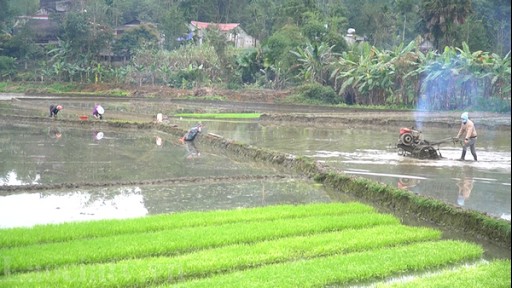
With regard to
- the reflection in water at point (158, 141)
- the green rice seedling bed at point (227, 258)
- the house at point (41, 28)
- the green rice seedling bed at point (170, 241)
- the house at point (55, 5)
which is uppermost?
the house at point (55, 5)

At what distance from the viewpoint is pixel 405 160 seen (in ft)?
53.3

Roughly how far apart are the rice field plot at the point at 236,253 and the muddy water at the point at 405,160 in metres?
1.42

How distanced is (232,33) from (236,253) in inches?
1983

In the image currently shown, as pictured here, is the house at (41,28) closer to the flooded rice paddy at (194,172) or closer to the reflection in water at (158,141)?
the flooded rice paddy at (194,172)

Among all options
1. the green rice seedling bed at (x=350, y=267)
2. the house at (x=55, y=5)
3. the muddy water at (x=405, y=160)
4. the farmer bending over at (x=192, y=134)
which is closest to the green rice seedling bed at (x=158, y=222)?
the muddy water at (x=405, y=160)

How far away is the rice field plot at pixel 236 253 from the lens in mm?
6949

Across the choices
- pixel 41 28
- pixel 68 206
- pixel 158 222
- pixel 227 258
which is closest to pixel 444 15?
pixel 68 206

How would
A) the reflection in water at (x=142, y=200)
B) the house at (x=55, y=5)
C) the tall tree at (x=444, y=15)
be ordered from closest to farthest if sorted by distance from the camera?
1. the reflection in water at (x=142, y=200)
2. the tall tree at (x=444, y=15)
3. the house at (x=55, y=5)

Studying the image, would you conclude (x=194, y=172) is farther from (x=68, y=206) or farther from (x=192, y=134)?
(x=192, y=134)

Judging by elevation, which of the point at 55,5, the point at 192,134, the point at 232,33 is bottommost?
the point at 192,134

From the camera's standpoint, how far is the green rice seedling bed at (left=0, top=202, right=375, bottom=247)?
28.3ft

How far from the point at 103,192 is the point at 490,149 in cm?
1208

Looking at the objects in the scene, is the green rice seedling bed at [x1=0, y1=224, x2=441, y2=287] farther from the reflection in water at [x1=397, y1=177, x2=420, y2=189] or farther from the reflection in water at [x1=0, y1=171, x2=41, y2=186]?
the reflection in water at [x1=0, y1=171, x2=41, y2=186]

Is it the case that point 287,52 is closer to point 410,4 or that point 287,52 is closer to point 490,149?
point 410,4
